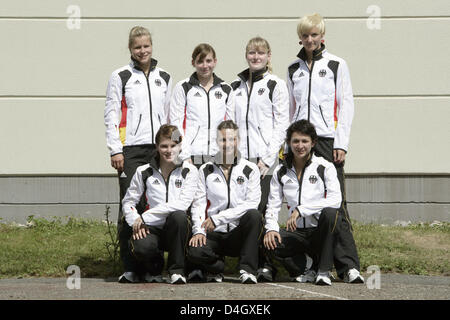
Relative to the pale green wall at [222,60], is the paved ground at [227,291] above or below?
below

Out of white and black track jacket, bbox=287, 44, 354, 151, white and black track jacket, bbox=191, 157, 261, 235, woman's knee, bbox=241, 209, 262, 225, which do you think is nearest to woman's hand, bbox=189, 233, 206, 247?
white and black track jacket, bbox=191, 157, 261, 235

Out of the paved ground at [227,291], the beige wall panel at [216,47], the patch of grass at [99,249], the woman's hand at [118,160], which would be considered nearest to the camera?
the paved ground at [227,291]

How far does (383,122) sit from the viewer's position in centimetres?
879

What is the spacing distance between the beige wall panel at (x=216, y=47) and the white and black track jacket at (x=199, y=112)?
2461 millimetres

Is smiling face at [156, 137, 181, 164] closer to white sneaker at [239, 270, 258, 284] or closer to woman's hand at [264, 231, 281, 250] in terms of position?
woman's hand at [264, 231, 281, 250]

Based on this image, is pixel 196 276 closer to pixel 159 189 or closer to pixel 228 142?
pixel 159 189

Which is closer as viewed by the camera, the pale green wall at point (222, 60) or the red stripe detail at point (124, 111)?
the red stripe detail at point (124, 111)

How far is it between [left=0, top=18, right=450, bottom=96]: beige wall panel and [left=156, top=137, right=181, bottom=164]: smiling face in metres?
2.82

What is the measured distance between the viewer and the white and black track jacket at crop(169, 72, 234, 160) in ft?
20.6

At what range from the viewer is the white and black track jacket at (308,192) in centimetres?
607

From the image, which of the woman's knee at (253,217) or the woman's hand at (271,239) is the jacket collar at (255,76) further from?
the woman's hand at (271,239)

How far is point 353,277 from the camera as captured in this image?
5.99m

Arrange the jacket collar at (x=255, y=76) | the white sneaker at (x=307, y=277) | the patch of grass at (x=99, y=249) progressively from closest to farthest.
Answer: the white sneaker at (x=307, y=277), the jacket collar at (x=255, y=76), the patch of grass at (x=99, y=249)

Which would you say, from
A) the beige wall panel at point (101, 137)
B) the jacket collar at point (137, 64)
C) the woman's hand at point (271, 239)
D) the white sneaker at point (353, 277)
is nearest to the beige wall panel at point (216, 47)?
the beige wall panel at point (101, 137)
